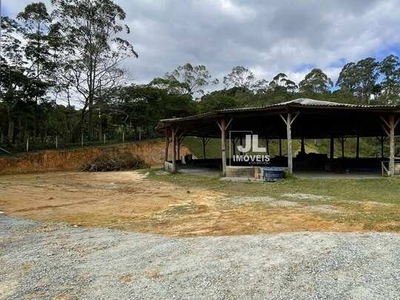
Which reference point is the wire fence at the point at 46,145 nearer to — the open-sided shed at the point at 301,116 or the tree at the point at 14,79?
the tree at the point at 14,79

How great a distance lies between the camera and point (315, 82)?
50.3m

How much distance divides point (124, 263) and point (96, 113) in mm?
30946

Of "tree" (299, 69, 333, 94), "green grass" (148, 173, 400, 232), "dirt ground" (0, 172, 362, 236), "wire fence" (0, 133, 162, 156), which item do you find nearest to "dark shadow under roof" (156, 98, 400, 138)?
"green grass" (148, 173, 400, 232)

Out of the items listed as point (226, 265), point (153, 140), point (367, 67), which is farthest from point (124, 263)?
point (367, 67)

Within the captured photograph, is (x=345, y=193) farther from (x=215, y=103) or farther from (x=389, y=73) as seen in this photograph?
(x=389, y=73)

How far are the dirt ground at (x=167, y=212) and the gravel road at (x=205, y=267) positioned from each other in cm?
78

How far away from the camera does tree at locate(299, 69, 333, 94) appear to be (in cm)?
4970

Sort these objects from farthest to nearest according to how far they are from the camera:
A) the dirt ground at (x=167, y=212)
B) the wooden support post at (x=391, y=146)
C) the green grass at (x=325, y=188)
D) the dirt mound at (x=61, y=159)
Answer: the dirt mound at (x=61, y=159)
the wooden support post at (x=391, y=146)
the green grass at (x=325, y=188)
the dirt ground at (x=167, y=212)

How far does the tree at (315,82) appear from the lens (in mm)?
49697

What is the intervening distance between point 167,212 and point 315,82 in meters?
47.4

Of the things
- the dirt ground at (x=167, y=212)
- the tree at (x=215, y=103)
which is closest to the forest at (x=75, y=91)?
the tree at (x=215, y=103)

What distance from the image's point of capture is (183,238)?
532cm

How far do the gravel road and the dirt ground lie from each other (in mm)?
780

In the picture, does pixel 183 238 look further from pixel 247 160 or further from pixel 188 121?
pixel 247 160
